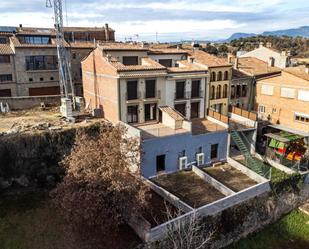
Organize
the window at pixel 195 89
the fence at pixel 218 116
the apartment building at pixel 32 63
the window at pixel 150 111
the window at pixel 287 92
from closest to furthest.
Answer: the window at pixel 150 111
the fence at pixel 218 116
the window at pixel 195 89
the window at pixel 287 92
the apartment building at pixel 32 63

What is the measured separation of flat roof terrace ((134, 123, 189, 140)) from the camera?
27.5 m

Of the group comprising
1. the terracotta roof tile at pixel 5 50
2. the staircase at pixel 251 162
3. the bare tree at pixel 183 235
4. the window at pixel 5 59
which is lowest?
the bare tree at pixel 183 235

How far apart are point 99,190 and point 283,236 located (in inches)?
690

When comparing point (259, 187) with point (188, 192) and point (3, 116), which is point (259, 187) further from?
point (3, 116)

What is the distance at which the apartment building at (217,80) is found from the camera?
115ft

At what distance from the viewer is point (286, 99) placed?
37.4 meters

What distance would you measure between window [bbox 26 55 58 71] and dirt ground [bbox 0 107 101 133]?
27.2ft

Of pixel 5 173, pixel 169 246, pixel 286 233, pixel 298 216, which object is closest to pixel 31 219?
pixel 5 173

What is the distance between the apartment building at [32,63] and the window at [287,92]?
2900cm

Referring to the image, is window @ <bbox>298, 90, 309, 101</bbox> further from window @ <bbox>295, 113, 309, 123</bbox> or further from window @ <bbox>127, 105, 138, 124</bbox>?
window @ <bbox>127, 105, 138, 124</bbox>

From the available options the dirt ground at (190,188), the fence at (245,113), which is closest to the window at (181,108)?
the fence at (245,113)

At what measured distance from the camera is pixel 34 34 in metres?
42.7

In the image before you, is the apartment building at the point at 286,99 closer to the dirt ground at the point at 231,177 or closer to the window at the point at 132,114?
the dirt ground at the point at 231,177

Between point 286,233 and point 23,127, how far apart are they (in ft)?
89.2
